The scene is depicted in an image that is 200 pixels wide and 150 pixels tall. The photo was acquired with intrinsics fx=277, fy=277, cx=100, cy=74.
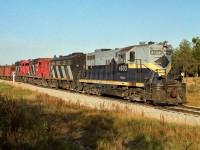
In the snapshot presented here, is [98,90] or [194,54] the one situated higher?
[194,54]

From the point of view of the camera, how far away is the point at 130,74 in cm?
1992

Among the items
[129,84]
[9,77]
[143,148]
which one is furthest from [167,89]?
[9,77]

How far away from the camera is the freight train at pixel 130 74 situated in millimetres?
17922

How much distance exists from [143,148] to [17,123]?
13.1 feet

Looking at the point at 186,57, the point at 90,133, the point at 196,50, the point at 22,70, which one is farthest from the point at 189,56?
the point at 90,133

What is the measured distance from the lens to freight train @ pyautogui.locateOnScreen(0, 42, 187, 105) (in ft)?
58.8

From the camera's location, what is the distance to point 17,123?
8.71 m

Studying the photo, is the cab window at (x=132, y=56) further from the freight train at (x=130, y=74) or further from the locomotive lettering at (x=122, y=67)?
the locomotive lettering at (x=122, y=67)

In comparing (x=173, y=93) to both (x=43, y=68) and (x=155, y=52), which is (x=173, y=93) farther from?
(x=43, y=68)

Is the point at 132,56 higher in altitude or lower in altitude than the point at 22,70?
higher

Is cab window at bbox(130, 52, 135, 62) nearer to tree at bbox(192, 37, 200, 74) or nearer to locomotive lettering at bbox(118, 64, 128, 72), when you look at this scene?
locomotive lettering at bbox(118, 64, 128, 72)

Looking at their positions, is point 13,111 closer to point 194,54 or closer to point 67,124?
point 67,124

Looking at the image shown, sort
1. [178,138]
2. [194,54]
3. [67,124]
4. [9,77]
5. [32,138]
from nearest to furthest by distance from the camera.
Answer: [32,138], [178,138], [67,124], [9,77], [194,54]

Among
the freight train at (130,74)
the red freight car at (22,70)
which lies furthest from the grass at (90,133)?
the red freight car at (22,70)
